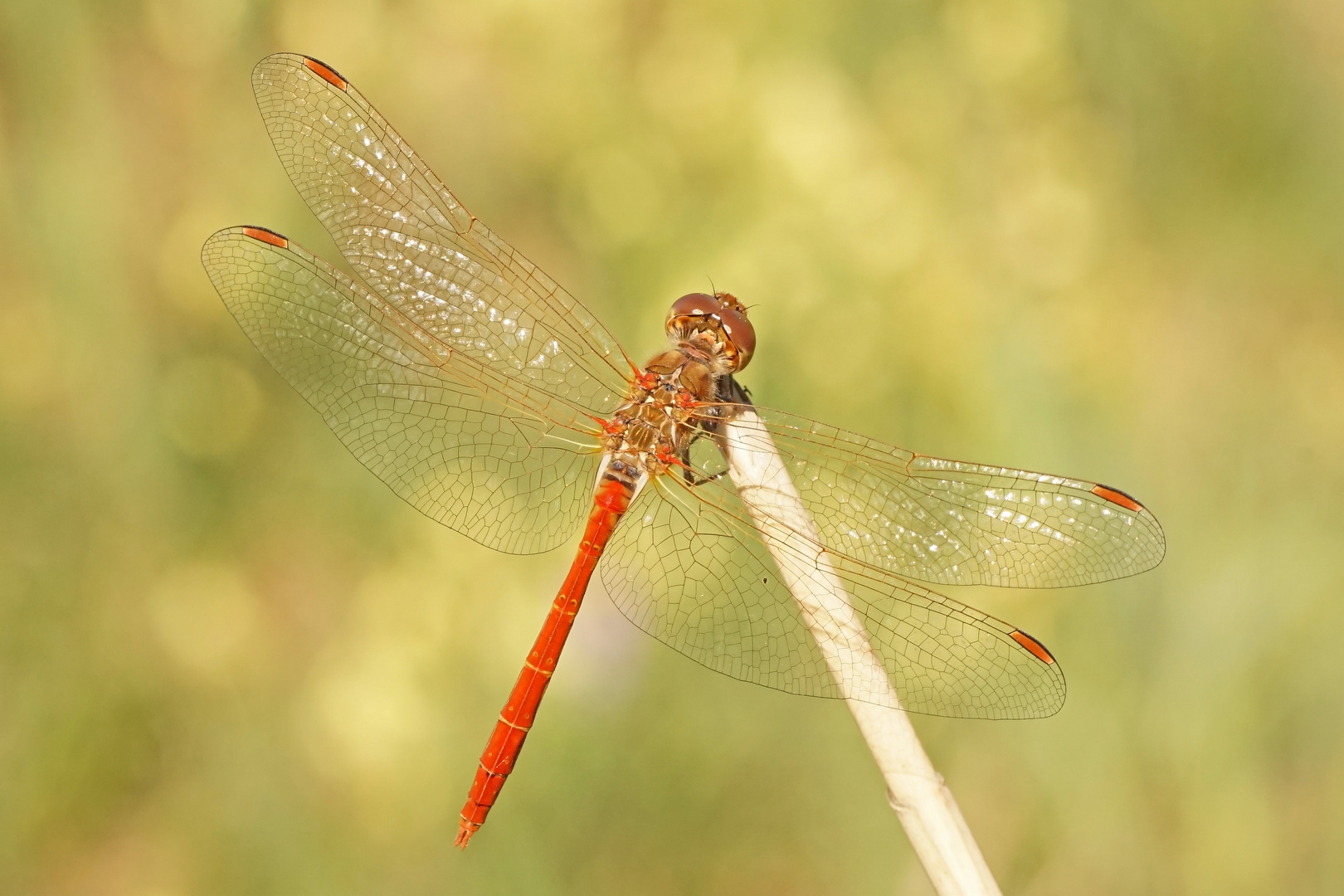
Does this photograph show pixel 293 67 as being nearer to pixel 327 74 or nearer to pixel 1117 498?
pixel 327 74

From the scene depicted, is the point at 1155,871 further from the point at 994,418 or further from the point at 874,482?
the point at 874,482

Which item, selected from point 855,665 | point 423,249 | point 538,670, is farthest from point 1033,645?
point 423,249

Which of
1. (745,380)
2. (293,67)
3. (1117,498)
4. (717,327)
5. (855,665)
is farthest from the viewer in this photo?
(745,380)

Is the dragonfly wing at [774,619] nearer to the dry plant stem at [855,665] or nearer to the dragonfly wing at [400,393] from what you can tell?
the dry plant stem at [855,665]

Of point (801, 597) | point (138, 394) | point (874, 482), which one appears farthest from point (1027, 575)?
point (138, 394)

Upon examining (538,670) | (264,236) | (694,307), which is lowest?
(538,670)

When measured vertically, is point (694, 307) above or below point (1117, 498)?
above
